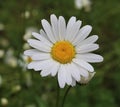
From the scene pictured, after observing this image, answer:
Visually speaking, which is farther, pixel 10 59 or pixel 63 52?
pixel 10 59

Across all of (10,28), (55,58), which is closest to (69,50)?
(55,58)

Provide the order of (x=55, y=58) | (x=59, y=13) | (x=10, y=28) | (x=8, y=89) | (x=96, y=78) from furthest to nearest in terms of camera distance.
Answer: (x=10, y=28), (x=59, y=13), (x=8, y=89), (x=96, y=78), (x=55, y=58)

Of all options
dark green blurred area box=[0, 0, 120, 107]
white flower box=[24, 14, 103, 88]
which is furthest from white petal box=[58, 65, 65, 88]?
dark green blurred area box=[0, 0, 120, 107]

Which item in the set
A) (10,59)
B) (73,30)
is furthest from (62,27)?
(10,59)

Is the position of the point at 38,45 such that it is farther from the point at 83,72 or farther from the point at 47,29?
the point at 83,72

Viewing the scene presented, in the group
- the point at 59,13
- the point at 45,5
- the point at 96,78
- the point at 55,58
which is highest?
the point at 45,5

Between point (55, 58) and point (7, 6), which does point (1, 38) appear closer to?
point (7, 6)

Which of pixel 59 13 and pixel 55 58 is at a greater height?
pixel 59 13

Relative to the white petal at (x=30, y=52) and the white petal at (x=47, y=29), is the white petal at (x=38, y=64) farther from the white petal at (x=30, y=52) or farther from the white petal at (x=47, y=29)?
the white petal at (x=47, y=29)
